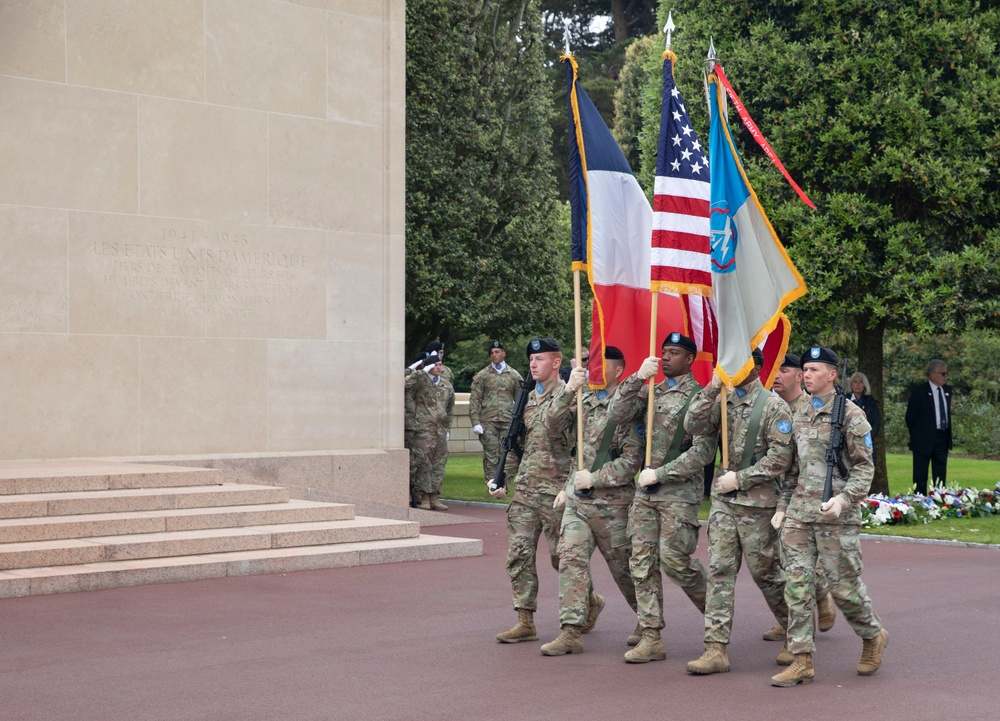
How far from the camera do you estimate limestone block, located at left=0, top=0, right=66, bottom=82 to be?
14977mm

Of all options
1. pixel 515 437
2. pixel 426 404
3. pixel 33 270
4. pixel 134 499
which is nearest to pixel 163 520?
pixel 134 499

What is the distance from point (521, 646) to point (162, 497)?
5.62 metres

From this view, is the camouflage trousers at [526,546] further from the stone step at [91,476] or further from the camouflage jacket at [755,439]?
the stone step at [91,476]

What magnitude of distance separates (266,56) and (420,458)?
5.94 meters

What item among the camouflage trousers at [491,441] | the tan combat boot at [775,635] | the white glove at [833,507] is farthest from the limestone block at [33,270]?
the white glove at [833,507]

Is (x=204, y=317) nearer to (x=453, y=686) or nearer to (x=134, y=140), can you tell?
(x=134, y=140)

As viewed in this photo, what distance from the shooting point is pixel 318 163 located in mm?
17266

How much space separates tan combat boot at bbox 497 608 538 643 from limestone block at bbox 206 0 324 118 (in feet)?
32.2

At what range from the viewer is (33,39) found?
49.6 feet

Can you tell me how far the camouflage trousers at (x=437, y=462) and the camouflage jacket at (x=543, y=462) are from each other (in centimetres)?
949

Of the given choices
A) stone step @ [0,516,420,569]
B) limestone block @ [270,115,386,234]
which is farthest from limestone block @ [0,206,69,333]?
stone step @ [0,516,420,569]

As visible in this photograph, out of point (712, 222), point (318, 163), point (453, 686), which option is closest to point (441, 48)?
point (318, 163)

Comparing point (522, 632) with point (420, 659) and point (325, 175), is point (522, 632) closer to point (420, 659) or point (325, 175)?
point (420, 659)

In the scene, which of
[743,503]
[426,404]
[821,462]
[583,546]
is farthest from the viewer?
[426,404]
